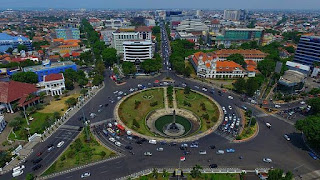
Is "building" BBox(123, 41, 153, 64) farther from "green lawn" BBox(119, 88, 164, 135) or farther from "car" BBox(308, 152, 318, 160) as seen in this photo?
"car" BBox(308, 152, 318, 160)

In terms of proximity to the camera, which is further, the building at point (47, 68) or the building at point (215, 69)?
the building at point (215, 69)

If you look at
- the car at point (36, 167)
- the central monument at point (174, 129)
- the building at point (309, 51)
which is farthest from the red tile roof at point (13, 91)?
the building at point (309, 51)

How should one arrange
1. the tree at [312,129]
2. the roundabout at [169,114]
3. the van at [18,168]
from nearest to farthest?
1. the van at [18,168]
2. the tree at [312,129]
3. the roundabout at [169,114]

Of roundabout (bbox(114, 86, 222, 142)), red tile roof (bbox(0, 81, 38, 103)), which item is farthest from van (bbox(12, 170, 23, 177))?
red tile roof (bbox(0, 81, 38, 103))

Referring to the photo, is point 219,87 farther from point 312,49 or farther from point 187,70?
point 312,49

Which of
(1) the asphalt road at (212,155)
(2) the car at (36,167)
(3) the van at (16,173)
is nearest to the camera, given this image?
(3) the van at (16,173)

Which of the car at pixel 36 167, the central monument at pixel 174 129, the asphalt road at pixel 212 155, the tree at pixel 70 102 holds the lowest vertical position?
the central monument at pixel 174 129

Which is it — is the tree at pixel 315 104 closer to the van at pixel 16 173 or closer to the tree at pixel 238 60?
the tree at pixel 238 60
